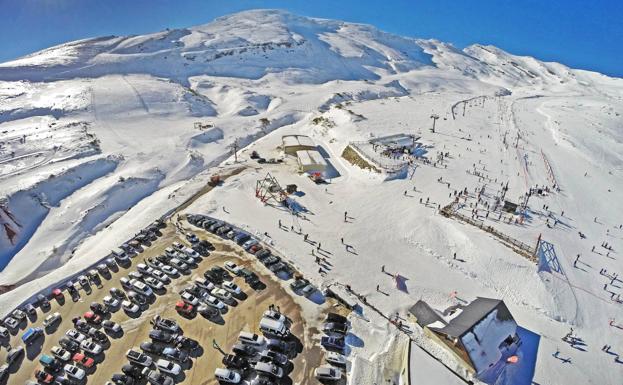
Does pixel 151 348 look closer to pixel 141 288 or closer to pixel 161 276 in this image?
pixel 141 288

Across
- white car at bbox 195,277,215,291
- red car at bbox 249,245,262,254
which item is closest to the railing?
red car at bbox 249,245,262,254

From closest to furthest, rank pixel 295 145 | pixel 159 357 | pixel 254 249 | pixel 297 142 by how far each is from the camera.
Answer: pixel 159 357 → pixel 254 249 → pixel 295 145 → pixel 297 142

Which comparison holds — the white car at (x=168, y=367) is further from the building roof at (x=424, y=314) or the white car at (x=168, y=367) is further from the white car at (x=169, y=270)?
the building roof at (x=424, y=314)

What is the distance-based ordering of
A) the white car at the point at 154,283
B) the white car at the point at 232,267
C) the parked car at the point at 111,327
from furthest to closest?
the white car at the point at 232,267 < the white car at the point at 154,283 < the parked car at the point at 111,327

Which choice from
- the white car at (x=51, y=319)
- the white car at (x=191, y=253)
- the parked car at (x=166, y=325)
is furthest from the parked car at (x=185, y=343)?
the white car at (x=51, y=319)

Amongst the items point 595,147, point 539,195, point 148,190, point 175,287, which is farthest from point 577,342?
point 595,147

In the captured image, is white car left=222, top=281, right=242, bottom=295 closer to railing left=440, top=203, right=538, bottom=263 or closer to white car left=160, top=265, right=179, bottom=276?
white car left=160, top=265, right=179, bottom=276

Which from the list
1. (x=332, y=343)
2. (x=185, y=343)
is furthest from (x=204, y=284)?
(x=332, y=343)
